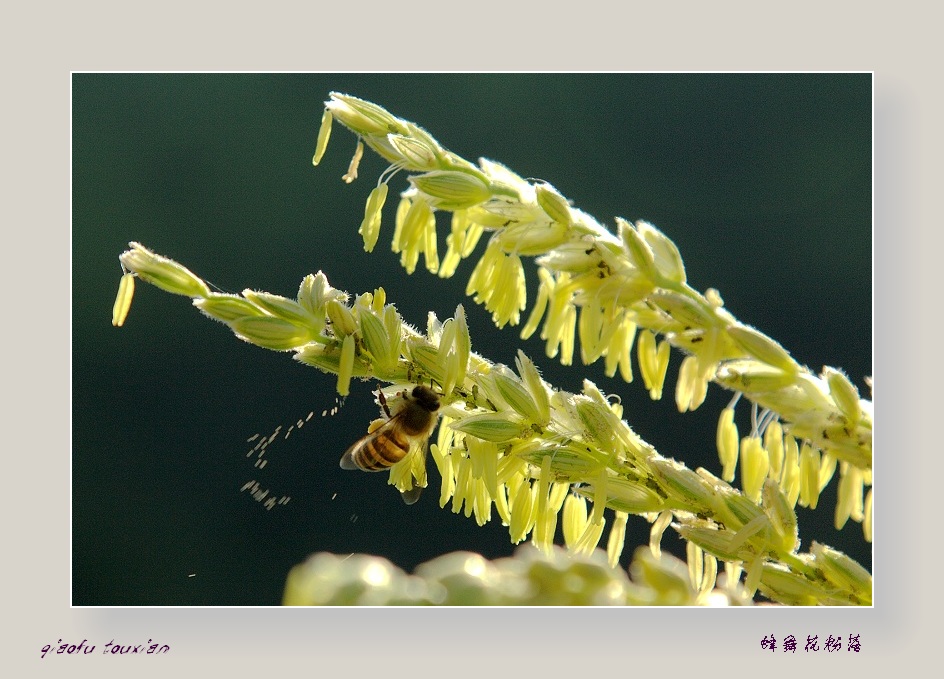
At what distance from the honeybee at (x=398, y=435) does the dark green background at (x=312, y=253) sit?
74 centimetres

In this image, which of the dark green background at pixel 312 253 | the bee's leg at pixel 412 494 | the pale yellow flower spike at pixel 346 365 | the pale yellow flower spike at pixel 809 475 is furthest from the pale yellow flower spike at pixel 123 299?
the dark green background at pixel 312 253

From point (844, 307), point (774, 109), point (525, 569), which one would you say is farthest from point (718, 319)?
point (774, 109)

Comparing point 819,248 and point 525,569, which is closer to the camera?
point 525,569

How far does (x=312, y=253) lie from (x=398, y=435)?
1.28 meters

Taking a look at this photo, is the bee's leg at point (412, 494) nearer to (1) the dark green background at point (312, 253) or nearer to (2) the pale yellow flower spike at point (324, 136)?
(2) the pale yellow flower spike at point (324, 136)

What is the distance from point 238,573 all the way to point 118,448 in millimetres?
294

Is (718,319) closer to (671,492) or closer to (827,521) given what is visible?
(671,492)

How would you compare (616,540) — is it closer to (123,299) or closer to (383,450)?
(383,450)

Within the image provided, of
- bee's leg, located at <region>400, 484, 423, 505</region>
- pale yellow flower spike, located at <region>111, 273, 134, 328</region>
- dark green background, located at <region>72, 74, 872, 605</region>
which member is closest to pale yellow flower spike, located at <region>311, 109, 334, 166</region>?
pale yellow flower spike, located at <region>111, 273, 134, 328</region>

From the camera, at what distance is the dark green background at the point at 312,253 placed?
1.63 meters

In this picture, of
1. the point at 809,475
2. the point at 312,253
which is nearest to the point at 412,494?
the point at 809,475

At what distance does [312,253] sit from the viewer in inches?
76.0

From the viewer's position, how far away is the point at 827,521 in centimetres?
135

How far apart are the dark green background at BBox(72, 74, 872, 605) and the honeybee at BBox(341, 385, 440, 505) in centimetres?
74
